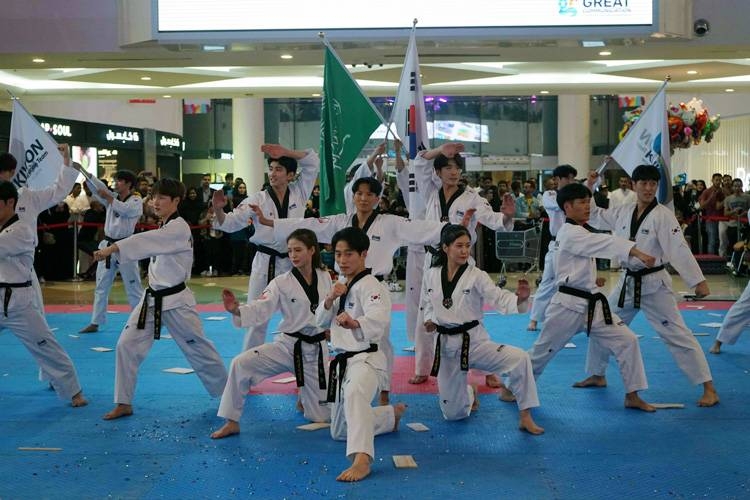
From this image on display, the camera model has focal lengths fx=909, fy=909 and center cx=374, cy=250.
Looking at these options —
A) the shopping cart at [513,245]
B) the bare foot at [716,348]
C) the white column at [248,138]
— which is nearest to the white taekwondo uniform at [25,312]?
the bare foot at [716,348]

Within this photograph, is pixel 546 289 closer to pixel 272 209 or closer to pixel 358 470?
pixel 272 209

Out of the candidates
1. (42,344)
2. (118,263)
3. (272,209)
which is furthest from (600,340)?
(118,263)

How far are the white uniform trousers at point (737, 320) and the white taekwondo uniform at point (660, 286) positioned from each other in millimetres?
1364

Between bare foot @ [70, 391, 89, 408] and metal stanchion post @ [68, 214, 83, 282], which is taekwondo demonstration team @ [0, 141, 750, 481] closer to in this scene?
bare foot @ [70, 391, 89, 408]

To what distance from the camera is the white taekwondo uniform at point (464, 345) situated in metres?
5.11

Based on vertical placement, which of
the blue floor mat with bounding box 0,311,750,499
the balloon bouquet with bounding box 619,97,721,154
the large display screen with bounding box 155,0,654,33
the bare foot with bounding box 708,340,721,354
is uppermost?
the large display screen with bounding box 155,0,654,33

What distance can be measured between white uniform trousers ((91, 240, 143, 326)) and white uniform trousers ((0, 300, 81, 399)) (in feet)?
9.13

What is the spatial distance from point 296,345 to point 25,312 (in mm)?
1769

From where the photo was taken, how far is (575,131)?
20656 millimetres

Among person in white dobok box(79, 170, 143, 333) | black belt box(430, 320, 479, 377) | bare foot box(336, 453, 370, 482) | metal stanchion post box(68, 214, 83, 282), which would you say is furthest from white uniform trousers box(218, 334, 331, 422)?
metal stanchion post box(68, 214, 83, 282)

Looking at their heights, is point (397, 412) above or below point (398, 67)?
below

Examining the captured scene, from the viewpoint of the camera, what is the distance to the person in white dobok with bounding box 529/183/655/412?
5418 mm

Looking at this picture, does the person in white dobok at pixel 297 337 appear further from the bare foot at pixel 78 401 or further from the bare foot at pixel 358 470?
the bare foot at pixel 78 401

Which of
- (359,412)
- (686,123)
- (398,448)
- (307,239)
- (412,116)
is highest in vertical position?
(686,123)
